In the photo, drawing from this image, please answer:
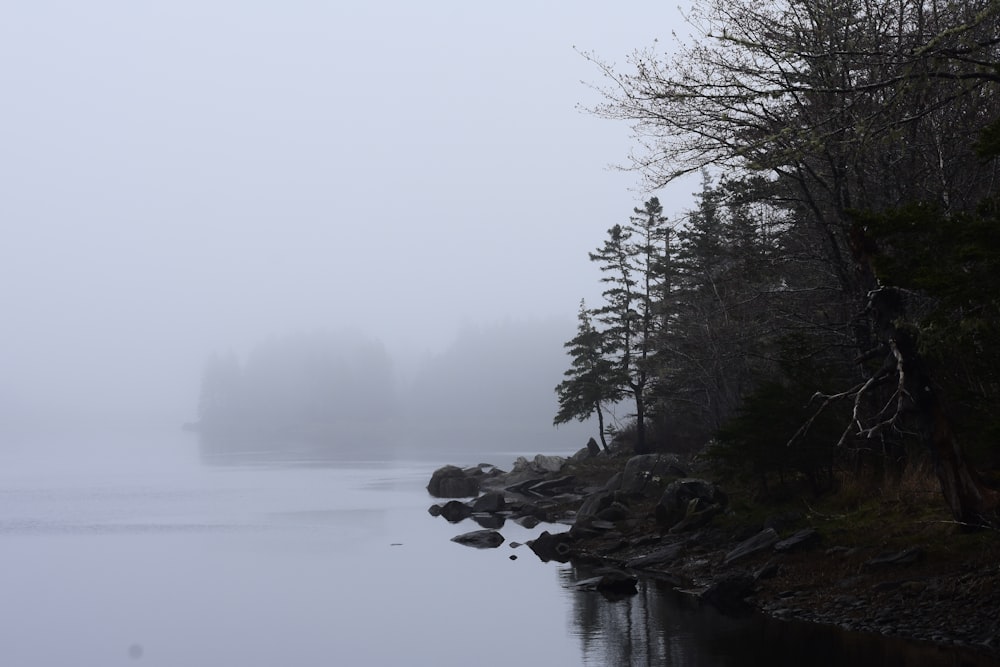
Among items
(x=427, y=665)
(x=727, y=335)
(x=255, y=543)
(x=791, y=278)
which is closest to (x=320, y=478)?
(x=255, y=543)

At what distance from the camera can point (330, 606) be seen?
23656 mm

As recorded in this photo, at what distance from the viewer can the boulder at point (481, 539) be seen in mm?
33500

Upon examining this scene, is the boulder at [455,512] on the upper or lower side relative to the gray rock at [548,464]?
lower

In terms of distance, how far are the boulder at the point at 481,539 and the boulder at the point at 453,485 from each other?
2216 cm

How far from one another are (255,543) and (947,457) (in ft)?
90.8

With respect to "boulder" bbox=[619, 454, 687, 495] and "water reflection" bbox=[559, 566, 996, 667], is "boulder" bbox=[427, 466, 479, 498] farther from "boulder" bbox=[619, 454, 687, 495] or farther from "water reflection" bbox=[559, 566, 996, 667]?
"water reflection" bbox=[559, 566, 996, 667]

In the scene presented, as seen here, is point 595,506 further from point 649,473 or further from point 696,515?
point 696,515

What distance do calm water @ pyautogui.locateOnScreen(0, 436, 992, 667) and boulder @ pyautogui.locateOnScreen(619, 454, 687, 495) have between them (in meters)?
4.76

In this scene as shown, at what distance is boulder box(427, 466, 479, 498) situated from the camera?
57.7 m

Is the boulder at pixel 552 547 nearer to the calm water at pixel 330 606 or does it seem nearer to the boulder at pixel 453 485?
the calm water at pixel 330 606

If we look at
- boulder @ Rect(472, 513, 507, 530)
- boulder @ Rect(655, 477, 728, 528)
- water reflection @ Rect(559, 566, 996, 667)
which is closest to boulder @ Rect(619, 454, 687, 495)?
boulder @ Rect(472, 513, 507, 530)

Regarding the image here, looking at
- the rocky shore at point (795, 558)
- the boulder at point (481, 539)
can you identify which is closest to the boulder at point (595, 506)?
the rocky shore at point (795, 558)

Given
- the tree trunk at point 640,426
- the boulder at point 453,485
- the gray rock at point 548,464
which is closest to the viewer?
the tree trunk at point 640,426

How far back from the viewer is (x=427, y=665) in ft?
56.6
